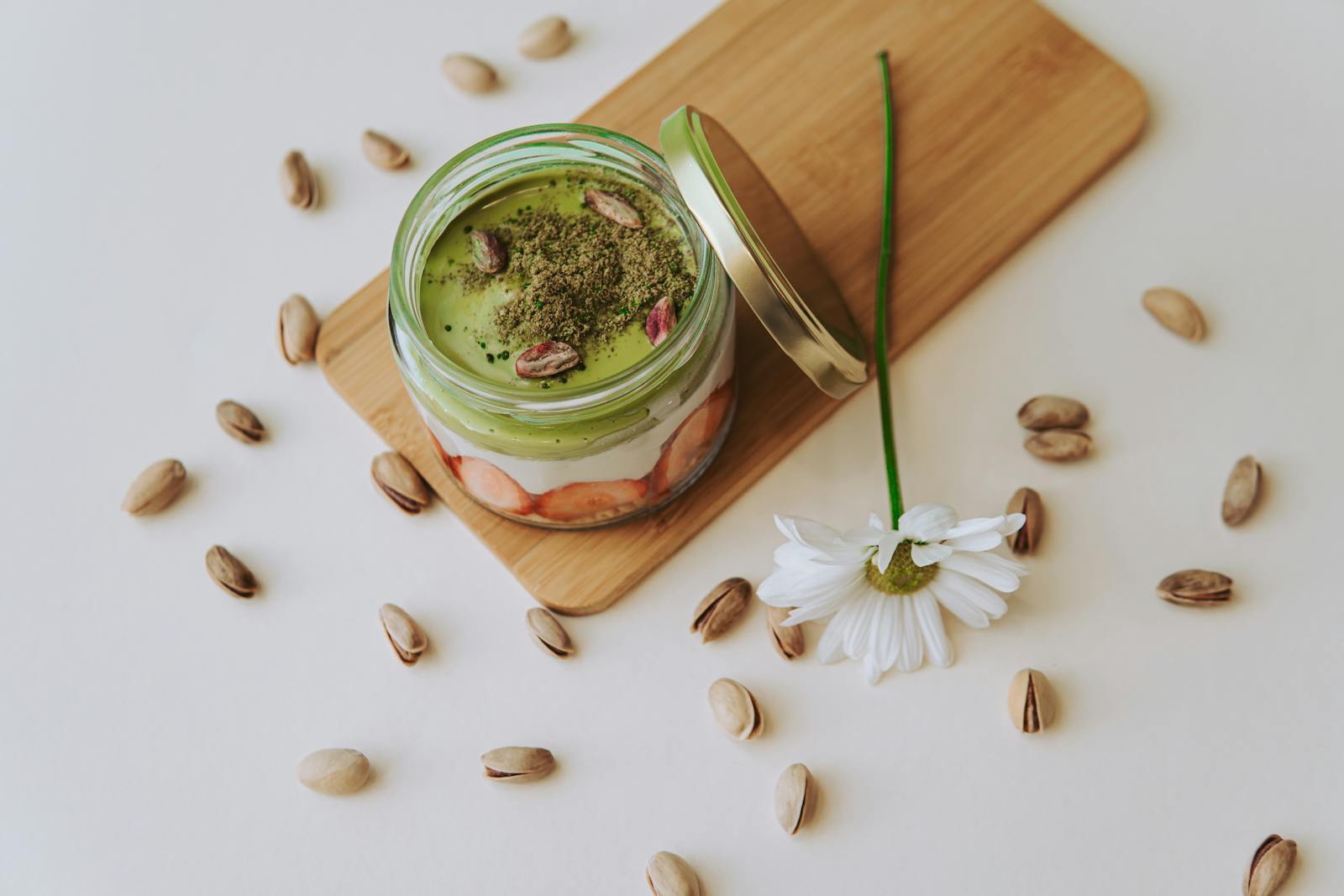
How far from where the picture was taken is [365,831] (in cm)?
107

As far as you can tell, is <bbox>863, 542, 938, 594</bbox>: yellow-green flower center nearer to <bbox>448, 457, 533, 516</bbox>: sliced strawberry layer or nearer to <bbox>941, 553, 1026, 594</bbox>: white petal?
<bbox>941, 553, 1026, 594</bbox>: white petal

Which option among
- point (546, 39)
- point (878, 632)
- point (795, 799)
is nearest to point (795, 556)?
point (878, 632)

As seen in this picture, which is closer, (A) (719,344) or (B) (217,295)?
(A) (719,344)

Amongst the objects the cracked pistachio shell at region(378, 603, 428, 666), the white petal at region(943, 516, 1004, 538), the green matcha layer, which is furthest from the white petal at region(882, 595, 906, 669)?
the cracked pistachio shell at region(378, 603, 428, 666)

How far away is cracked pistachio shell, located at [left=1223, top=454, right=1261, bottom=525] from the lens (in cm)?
112

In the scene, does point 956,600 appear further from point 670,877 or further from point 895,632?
point 670,877

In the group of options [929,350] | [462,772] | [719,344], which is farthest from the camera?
[929,350]

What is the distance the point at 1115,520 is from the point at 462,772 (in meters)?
0.65

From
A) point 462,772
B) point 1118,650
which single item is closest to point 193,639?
point 462,772

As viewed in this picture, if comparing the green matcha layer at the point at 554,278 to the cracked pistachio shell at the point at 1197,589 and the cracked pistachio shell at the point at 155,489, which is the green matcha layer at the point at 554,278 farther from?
the cracked pistachio shell at the point at 1197,589

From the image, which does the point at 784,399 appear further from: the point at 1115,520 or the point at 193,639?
the point at 193,639

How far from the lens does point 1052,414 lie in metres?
1.14

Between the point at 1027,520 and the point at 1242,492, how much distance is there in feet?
0.68

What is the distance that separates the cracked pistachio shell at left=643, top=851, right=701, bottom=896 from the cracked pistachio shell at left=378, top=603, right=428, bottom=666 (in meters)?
0.28
